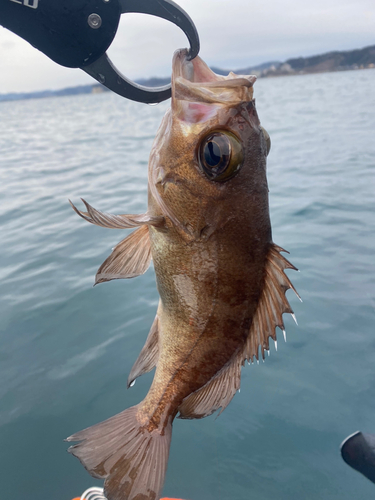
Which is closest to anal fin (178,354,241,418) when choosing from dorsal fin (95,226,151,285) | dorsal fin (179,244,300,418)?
dorsal fin (179,244,300,418)

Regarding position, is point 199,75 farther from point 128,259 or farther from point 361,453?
point 361,453

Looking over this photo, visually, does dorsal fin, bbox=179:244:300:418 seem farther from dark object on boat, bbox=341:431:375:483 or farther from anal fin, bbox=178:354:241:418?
dark object on boat, bbox=341:431:375:483

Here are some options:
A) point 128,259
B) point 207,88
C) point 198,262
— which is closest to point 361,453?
point 198,262

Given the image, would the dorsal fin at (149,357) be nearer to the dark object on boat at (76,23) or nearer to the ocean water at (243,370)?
the dark object on boat at (76,23)

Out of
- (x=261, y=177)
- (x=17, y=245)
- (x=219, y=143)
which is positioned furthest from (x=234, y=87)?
(x=17, y=245)

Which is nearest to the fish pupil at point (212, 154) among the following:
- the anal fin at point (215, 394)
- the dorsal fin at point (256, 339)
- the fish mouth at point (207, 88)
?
the fish mouth at point (207, 88)

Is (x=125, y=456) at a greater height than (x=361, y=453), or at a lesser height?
greater
